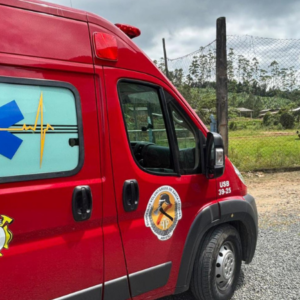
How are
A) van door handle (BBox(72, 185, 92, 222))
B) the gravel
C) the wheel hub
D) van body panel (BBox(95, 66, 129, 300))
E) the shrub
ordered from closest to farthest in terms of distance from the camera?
van door handle (BBox(72, 185, 92, 222)), van body panel (BBox(95, 66, 129, 300)), the wheel hub, the gravel, the shrub

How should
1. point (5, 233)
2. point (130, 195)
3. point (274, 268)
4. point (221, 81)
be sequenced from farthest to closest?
point (221, 81) < point (274, 268) < point (130, 195) < point (5, 233)

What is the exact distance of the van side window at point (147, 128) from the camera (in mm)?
2582

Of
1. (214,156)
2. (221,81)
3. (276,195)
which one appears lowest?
(276,195)

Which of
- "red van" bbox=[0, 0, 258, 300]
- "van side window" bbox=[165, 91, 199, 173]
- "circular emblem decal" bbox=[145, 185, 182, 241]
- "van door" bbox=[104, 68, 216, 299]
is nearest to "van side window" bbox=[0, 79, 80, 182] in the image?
"red van" bbox=[0, 0, 258, 300]

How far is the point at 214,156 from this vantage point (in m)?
2.81

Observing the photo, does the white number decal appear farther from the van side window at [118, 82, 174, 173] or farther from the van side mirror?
the van side window at [118, 82, 174, 173]

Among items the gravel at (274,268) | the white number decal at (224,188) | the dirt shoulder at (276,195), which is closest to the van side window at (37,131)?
the white number decal at (224,188)

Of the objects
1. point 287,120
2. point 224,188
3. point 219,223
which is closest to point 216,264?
point 219,223

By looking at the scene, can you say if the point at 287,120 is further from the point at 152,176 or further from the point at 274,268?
the point at 152,176

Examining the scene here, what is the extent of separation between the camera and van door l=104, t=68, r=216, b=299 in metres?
2.36

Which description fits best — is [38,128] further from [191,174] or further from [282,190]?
[282,190]

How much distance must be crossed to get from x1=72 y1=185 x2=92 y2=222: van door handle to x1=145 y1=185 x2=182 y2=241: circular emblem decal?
1.65 feet

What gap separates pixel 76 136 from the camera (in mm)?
2150

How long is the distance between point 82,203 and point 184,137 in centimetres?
113
